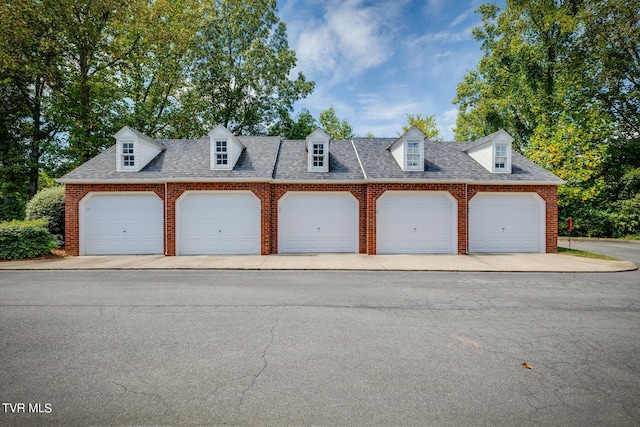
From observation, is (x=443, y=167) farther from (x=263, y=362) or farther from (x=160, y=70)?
(x=160, y=70)

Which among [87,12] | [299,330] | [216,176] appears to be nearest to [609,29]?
[216,176]

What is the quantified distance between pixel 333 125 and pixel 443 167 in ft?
77.4

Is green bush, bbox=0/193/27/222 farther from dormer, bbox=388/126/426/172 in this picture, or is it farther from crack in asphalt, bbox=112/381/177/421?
dormer, bbox=388/126/426/172

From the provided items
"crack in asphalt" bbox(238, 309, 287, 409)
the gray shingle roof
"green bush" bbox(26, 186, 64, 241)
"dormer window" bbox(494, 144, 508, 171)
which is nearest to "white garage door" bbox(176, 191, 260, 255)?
the gray shingle roof

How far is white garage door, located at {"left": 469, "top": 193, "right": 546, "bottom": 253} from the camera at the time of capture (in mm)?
13828

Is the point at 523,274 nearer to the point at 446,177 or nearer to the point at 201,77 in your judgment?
the point at 446,177

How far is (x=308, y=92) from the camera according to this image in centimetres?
2772

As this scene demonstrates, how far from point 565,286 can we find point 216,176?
1349 cm

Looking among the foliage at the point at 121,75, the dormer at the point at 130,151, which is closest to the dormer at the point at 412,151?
the dormer at the point at 130,151

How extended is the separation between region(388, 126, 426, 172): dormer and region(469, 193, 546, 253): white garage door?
3341 millimetres

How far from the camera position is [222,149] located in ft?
46.2

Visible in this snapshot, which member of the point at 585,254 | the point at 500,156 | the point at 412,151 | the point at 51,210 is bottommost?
the point at 585,254

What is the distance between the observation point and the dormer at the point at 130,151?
13.9m

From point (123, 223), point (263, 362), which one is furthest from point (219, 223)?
point (263, 362)
